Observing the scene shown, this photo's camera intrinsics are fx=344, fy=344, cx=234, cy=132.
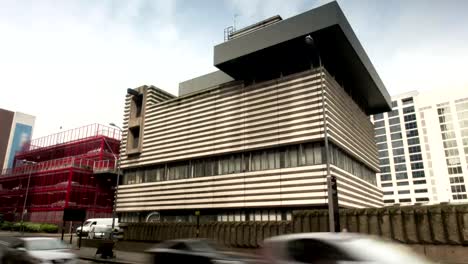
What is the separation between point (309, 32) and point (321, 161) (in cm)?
934

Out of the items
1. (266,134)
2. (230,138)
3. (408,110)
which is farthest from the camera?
(408,110)

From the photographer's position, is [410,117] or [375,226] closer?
[375,226]

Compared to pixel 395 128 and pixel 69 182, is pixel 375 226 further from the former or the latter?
pixel 395 128

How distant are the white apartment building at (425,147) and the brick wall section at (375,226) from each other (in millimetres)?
103564

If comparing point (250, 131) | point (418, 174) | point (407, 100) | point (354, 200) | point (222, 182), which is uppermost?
point (407, 100)

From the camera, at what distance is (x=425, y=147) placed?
118m

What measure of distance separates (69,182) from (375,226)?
49.8 meters

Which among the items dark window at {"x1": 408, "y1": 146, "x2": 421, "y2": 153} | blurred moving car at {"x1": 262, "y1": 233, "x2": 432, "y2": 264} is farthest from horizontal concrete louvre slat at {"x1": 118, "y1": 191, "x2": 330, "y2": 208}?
dark window at {"x1": 408, "y1": 146, "x2": 421, "y2": 153}

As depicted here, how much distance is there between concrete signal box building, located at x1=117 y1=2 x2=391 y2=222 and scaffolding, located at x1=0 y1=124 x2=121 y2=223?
21598 mm

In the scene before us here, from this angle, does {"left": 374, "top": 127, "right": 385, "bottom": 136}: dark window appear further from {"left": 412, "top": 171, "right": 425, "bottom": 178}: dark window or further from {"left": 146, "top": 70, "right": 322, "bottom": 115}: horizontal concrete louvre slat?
{"left": 146, "top": 70, "right": 322, "bottom": 115}: horizontal concrete louvre slat

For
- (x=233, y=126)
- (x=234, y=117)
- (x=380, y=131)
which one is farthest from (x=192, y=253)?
(x=380, y=131)

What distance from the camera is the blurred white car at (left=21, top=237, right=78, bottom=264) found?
37.9ft

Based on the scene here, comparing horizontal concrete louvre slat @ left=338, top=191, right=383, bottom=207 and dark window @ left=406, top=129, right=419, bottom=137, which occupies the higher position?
dark window @ left=406, top=129, right=419, bottom=137

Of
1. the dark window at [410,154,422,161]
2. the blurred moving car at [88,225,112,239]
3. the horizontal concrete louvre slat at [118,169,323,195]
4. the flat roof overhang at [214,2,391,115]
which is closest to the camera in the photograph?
the flat roof overhang at [214,2,391,115]
